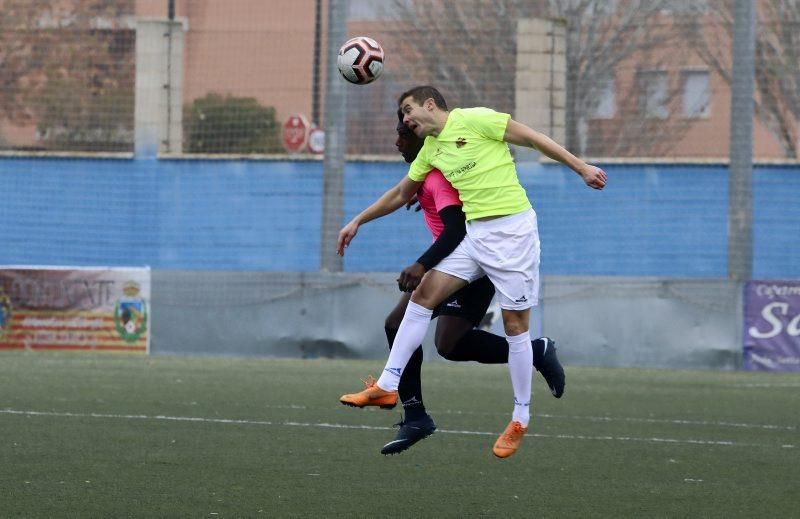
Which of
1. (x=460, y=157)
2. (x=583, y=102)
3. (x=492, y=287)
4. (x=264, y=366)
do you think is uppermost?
(x=583, y=102)

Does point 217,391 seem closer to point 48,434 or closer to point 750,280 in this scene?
point 48,434

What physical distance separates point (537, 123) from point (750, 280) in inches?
160

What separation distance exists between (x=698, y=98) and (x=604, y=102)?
1.30 metres

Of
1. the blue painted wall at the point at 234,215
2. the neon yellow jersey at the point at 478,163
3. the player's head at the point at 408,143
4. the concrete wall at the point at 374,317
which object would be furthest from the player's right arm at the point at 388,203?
the blue painted wall at the point at 234,215

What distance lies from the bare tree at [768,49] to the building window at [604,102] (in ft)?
4.20

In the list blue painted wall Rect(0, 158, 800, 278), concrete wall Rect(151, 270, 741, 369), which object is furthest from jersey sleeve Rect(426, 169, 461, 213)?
blue painted wall Rect(0, 158, 800, 278)

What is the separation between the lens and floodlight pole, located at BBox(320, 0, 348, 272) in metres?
18.8

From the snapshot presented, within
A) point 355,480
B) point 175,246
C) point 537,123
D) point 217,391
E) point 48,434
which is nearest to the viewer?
point 355,480

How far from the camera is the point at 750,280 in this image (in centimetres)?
1741

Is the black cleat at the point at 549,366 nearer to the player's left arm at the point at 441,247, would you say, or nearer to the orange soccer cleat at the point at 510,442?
the orange soccer cleat at the point at 510,442

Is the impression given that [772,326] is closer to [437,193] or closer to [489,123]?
[437,193]

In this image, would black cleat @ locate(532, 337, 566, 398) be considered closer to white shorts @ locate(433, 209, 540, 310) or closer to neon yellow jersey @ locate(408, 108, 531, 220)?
white shorts @ locate(433, 209, 540, 310)

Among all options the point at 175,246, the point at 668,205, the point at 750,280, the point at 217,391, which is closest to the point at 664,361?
the point at 750,280

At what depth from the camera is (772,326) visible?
1712cm
